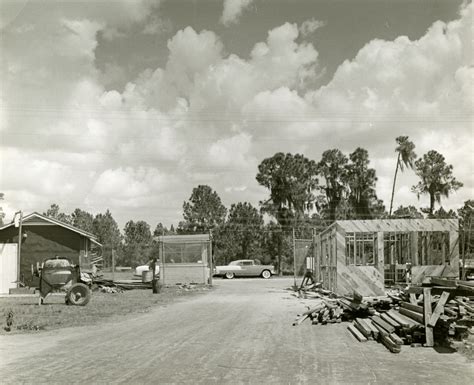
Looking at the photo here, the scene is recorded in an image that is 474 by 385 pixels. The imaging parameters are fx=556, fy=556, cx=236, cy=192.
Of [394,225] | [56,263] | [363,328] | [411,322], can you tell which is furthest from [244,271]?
[411,322]

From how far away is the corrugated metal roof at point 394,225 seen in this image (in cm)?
2273

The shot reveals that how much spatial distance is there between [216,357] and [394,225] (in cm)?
1570

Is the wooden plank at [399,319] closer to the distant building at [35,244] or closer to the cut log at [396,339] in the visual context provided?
the cut log at [396,339]

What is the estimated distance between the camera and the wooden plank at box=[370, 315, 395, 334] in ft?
36.2

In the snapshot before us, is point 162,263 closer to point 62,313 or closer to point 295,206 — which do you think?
point 62,313

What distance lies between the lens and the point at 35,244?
30.9m

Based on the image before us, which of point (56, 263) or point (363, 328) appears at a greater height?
point (56, 263)

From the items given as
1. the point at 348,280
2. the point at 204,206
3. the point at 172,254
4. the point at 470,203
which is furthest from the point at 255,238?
the point at 348,280

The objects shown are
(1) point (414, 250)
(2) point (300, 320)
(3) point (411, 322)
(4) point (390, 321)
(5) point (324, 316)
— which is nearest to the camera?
(3) point (411, 322)

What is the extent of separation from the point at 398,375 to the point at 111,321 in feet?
29.5

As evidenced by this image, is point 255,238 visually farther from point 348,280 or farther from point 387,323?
point 387,323

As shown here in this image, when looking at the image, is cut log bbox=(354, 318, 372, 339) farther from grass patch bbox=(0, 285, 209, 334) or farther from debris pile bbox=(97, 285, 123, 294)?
A: debris pile bbox=(97, 285, 123, 294)

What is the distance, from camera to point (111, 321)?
14961mm

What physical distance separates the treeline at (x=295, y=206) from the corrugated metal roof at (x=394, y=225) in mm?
29165
